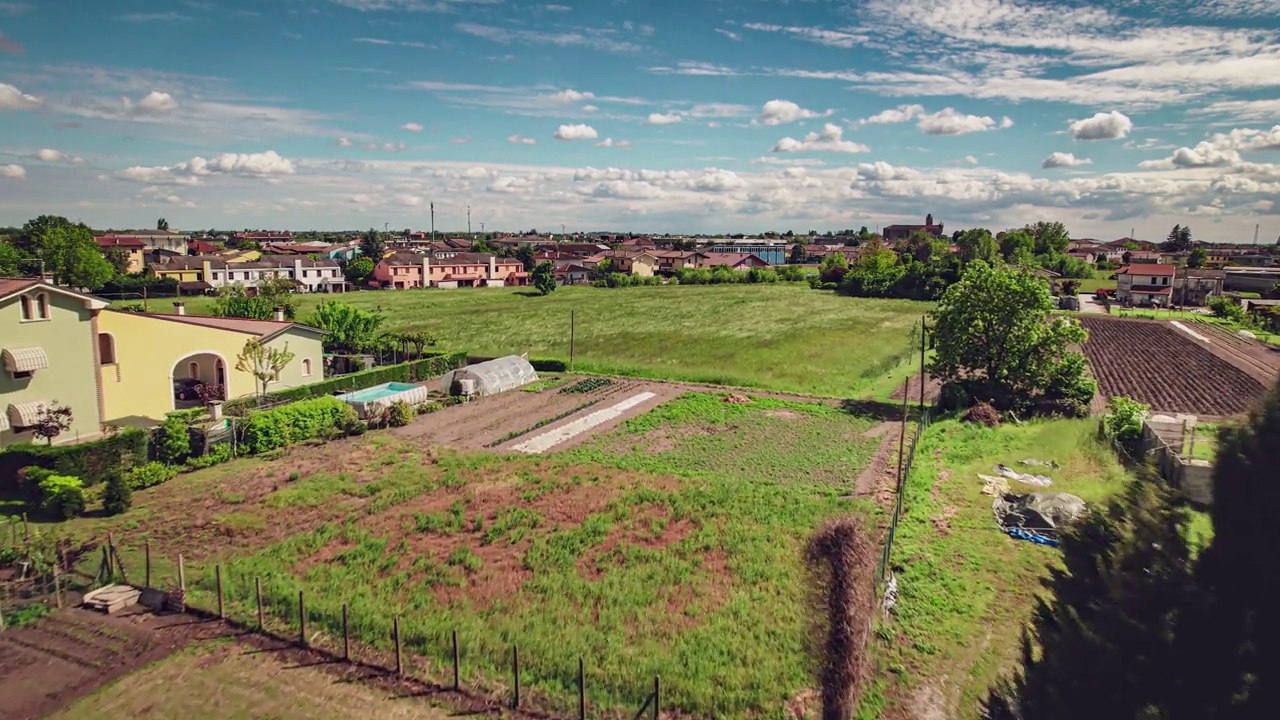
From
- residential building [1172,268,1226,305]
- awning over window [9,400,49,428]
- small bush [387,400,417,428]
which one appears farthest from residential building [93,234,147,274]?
residential building [1172,268,1226,305]

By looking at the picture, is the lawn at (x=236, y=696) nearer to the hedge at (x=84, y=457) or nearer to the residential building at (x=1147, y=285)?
the hedge at (x=84, y=457)

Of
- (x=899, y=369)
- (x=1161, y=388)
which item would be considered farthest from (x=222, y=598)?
(x=1161, y=388)

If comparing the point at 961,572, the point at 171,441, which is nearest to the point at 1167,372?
the point at 961,572

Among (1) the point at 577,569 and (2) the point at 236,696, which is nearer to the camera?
(2) the point at 236,696

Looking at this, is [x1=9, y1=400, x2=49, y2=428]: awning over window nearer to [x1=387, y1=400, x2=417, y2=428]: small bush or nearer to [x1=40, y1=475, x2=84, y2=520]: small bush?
[x1=40, y1=475, x2=84, y2=520]: small bush

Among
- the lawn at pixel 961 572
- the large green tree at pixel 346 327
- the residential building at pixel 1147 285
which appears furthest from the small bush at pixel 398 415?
the residential building at pixel 1147 285

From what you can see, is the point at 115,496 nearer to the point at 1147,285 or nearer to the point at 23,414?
the point at 23,414

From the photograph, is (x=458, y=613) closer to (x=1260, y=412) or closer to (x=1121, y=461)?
(x=1260, y=412)
